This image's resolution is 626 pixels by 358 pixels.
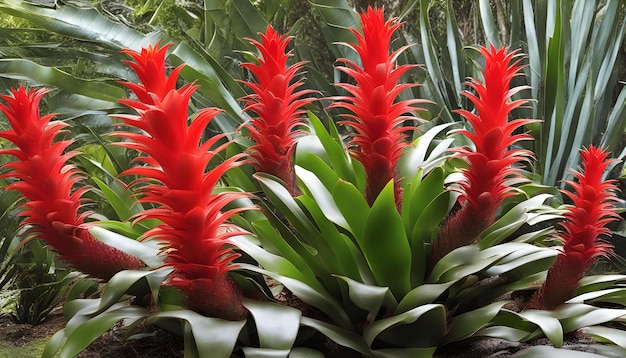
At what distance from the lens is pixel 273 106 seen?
1.18m

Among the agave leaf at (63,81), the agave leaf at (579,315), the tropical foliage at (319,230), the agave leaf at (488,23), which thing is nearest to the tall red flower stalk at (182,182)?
the tropical foliage at (319,230)

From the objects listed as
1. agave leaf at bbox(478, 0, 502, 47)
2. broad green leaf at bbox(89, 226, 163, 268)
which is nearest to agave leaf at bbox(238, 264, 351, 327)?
broad green leaf at bbox(89, 226, 163, 268)

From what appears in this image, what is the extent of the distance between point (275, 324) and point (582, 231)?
0.69 metres

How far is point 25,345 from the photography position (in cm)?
138

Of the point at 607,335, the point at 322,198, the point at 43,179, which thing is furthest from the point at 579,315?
the point at 43,179

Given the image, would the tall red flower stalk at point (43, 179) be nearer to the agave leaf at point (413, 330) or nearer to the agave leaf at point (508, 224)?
the agave leaf at point (413, 330)

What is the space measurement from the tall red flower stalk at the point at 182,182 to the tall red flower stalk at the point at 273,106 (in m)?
0.33

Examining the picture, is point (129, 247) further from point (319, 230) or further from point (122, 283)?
point (319, 230)

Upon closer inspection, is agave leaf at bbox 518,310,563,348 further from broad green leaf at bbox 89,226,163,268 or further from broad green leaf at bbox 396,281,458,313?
broad green leaf at bbox 89,226,163,268

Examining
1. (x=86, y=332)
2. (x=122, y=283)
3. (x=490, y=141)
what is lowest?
(x=86, y=332)

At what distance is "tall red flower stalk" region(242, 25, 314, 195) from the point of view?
1172mm

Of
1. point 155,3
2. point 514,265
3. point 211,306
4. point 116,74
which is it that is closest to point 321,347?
point 211,306

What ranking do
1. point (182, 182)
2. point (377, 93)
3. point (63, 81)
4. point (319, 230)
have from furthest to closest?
point (63, 81) < point (319, 230) < point (377, 93) < point (182, 182)

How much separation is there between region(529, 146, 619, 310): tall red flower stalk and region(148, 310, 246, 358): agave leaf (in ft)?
2.31
